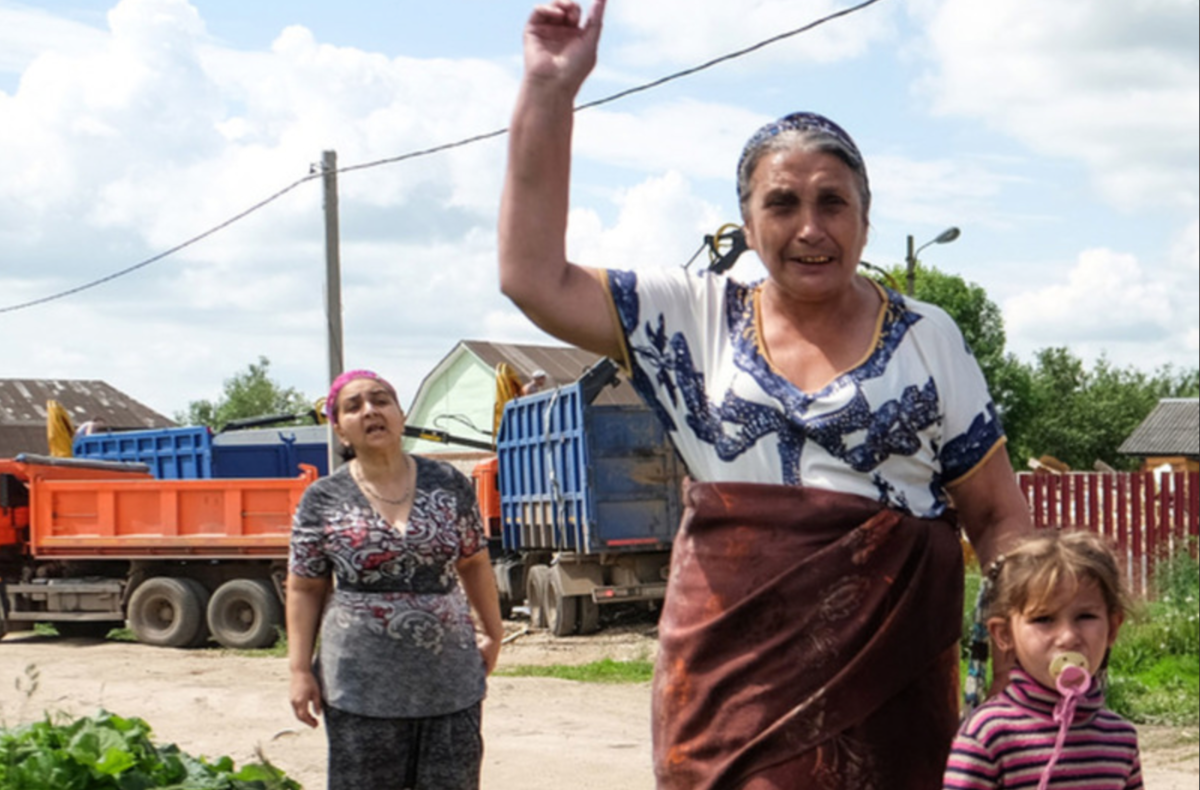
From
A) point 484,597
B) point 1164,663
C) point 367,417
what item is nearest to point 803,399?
point 367,417

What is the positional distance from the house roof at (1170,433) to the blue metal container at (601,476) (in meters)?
52.2

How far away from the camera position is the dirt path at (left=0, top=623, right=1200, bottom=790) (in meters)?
8.90

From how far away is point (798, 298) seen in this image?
2691 millimetres

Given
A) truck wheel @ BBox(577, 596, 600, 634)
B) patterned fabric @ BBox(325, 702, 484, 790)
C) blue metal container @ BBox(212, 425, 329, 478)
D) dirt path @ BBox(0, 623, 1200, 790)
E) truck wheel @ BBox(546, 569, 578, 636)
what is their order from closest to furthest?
patterned fabric @ BBox(325, 702, 484, 790) → dirt path @ BBox(0, 623, 1200, 790) → truck wheel @ BBox(546, 569, 578, 636) → truck wheel @ BBox(577, 596, 600, 634) → blue metal container @ BBox(212, 425, 329, 478)

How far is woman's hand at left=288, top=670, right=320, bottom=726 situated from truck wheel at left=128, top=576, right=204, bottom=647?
13299 millimetres

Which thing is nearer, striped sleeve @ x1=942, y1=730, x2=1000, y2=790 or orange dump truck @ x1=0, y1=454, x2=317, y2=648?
striped sleeve @ x1=942, y1=730, x2=1000, y2=790

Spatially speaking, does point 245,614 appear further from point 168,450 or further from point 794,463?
point 794,463

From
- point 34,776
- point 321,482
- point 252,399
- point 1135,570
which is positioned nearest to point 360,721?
point 321,482

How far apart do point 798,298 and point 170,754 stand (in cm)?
386

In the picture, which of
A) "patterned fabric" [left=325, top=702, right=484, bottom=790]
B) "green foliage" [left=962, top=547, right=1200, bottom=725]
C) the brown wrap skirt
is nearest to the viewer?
the brown wrap skirt

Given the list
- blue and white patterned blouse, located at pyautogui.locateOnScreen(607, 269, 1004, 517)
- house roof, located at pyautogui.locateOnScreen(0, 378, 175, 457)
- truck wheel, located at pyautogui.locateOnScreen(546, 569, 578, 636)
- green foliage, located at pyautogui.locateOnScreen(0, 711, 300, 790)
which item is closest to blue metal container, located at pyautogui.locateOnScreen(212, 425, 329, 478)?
truck wheel, located at pyautogui.locateOnScreen(546, 569, 578, 636)

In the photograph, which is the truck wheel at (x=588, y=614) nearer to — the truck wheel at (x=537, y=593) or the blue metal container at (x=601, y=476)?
the truck wheel at (x=537, y=593)

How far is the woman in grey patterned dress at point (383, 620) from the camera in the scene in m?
4.65

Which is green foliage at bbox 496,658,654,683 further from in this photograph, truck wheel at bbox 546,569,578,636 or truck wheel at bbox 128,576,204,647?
truck wheel at bbox 128,576,204,647
